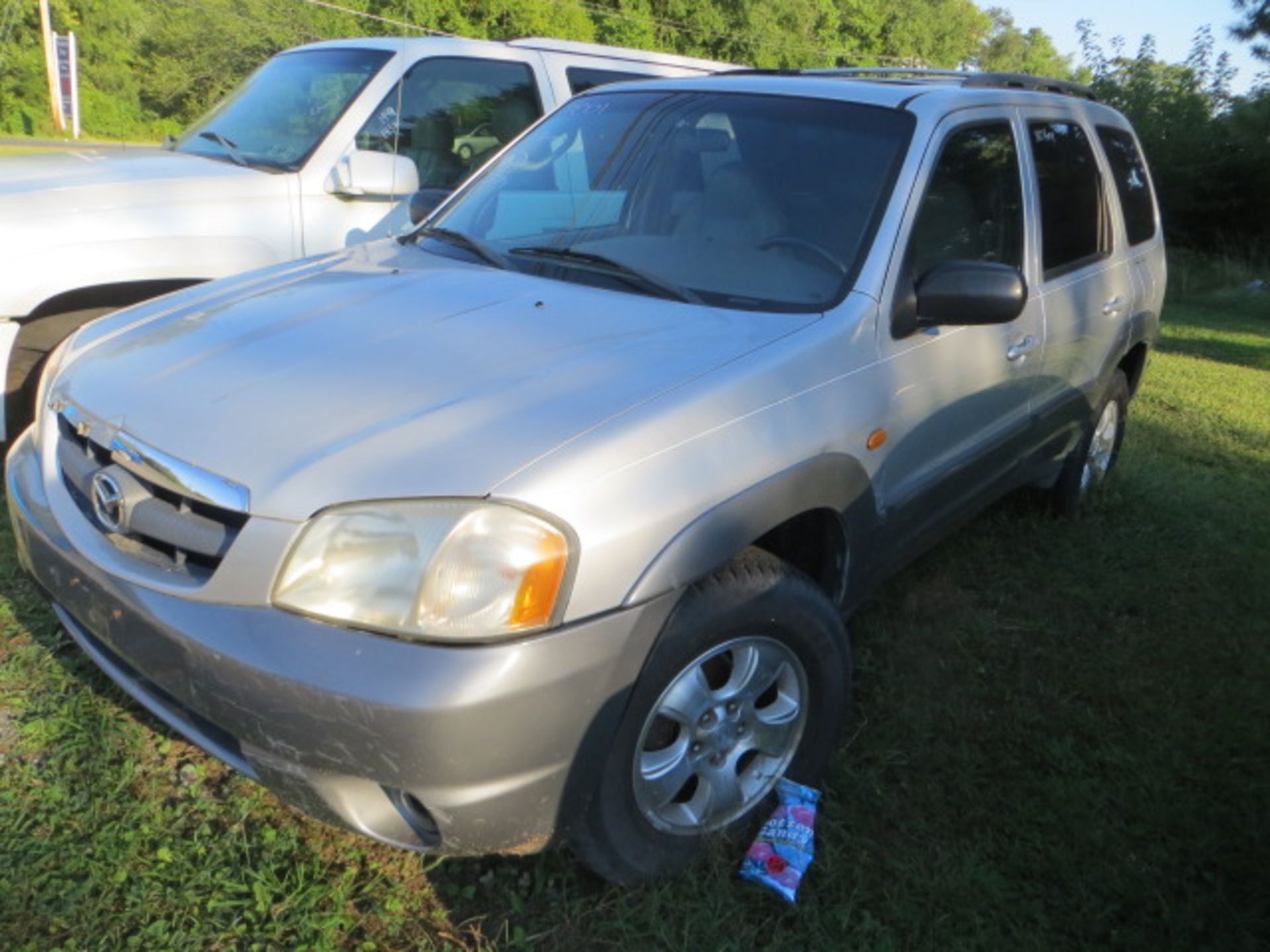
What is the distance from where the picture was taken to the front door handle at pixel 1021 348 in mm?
3398

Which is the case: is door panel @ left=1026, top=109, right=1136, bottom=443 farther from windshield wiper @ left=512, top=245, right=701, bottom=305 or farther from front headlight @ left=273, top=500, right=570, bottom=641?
front headlight @ left=273, top=500, right=570, bottom=641

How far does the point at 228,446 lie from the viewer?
208cm

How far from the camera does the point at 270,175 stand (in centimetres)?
454

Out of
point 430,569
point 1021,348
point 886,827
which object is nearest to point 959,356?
point 1021,348

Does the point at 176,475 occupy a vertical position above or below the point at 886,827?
above

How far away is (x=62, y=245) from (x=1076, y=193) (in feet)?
12.6

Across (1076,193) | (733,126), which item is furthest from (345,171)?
(1076,193)

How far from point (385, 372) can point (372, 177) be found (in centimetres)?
247

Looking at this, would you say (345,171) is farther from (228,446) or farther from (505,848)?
(505,848)

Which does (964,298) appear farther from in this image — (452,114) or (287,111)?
(287,111)

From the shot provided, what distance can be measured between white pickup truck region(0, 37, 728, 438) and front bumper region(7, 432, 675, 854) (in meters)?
2.26

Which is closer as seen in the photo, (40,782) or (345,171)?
(40,782)

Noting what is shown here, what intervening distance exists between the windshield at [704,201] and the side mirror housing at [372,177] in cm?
106

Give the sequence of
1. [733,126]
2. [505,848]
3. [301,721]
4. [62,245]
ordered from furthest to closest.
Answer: [62,245]
[733,126]
[505,848]
[301,721]
